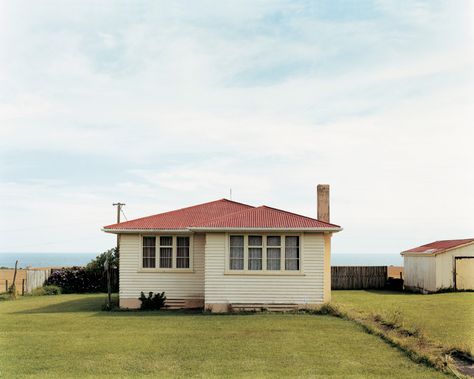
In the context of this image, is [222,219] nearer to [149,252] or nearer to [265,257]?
[265,257]

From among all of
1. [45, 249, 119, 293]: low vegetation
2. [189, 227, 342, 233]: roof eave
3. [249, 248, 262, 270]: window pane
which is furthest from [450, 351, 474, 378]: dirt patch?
[45, 249, 119, 293]: low vegetation

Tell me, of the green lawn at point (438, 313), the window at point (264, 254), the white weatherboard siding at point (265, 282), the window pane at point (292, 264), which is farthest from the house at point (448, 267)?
the window at point (264, 254)

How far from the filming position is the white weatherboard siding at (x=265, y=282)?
21078 millimetres

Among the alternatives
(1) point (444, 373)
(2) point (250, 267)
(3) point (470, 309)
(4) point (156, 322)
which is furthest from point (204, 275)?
(1) point (444, 373)

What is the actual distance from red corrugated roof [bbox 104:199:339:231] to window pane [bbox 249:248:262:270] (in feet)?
3.22

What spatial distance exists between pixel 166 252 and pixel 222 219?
2.63 m

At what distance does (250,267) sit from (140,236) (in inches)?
173

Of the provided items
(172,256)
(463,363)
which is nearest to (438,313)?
(463,363)

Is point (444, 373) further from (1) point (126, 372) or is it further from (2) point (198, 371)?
(1) point (126, 372)

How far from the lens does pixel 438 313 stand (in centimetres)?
2092

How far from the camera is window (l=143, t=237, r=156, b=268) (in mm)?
22828

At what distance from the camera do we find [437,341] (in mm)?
14461

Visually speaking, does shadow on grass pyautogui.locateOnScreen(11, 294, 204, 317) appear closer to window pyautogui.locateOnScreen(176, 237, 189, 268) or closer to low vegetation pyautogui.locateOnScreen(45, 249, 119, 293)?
window pyautogui.locateOnScreen(176, 237, 189, 268)

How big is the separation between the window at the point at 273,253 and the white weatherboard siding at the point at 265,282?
1.23ft
